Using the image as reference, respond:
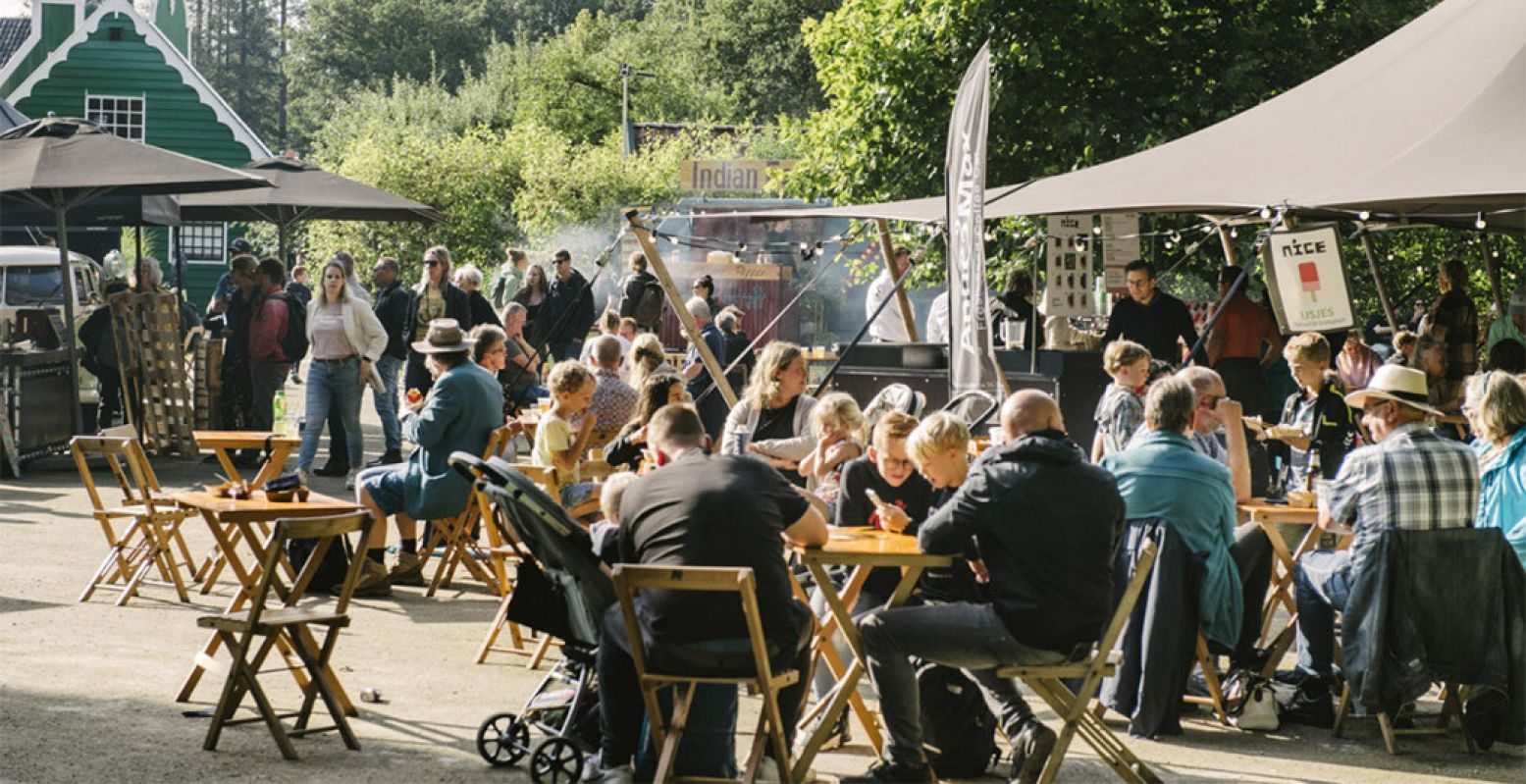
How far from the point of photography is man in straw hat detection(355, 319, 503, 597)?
977cm

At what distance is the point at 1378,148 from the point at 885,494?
4410 millimetres

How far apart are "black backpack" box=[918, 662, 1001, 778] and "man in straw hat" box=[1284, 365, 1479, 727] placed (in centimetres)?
161

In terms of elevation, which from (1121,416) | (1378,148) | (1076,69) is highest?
(1076,69)

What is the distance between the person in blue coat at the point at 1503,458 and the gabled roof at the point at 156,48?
33770 millimetres

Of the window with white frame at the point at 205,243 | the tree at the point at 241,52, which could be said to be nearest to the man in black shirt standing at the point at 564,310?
the window with white frame at the point at 205,243

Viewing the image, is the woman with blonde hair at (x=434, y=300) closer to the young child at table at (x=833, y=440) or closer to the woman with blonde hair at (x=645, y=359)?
the woman with blonde hair at (x=645, y=359)

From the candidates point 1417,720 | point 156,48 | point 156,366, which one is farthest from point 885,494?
point 156,48

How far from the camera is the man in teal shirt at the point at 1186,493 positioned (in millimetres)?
7254

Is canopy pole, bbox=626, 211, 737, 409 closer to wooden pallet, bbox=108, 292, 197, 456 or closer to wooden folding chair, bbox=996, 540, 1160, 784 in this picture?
wooden pallet, bbox=108, 292, 197, 456

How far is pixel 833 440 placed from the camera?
8.20 metres

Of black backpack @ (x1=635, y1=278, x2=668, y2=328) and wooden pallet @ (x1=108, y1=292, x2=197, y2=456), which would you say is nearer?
wooden pallet @ (x1=108, y1=292, x2=197, y2=456)

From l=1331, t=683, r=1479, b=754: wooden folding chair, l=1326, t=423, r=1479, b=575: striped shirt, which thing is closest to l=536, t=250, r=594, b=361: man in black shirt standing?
l=1331, t=683, r=1479, b=754: wooden folding chair

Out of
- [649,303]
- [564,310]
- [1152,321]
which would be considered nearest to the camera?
[1152,321]

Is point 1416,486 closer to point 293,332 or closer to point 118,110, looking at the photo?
point 293,332
